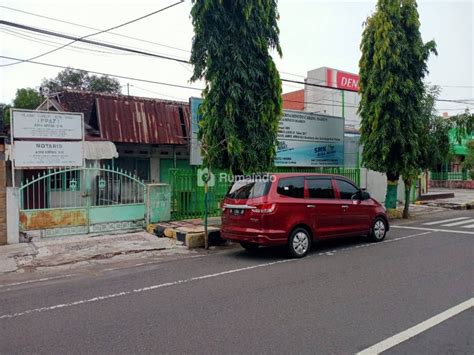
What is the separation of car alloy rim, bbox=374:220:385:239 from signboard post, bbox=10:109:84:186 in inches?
320

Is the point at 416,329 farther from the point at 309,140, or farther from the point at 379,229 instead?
the point at 309,140

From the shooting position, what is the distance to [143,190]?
1209cm

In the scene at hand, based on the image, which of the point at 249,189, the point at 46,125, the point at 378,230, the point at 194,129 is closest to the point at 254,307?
the point at 249,189

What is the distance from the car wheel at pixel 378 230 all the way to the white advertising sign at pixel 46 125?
8.31 m

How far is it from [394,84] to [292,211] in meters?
8.66

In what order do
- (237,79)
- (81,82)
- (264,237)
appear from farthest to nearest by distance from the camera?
(81,82) < (237,79) < (264,237)

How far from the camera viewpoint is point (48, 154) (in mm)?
11023

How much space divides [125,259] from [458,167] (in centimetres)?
3667

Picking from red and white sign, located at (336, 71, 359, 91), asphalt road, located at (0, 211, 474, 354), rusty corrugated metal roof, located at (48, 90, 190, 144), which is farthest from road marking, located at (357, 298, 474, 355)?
red and white sign, located at (336, 71, 359, 91)

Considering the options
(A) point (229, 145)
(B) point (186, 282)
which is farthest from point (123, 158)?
(B) point (186, 282)

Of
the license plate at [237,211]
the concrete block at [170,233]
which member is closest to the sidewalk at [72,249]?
the concrete block at [170,233]

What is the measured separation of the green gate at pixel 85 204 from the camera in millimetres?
10523

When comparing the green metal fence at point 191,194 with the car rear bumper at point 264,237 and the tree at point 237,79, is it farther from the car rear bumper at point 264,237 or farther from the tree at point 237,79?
the car rear bumper at point 264,237

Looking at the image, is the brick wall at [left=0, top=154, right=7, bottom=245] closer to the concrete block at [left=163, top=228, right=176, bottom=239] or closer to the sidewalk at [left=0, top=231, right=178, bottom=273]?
the sidewalk at [left=0, top=231, right=178, bottom=273]
